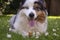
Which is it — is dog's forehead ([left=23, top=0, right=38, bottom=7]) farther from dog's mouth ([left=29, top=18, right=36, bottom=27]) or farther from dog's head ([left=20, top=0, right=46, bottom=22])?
dog's mouth ([left=29, top=18, right=36, bottom=27])

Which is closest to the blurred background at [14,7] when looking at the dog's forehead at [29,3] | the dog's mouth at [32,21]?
the dog's mouth at [32,21]

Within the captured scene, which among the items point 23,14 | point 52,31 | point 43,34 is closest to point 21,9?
point 23,14

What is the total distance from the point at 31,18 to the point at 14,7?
331cm

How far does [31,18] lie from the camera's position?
11.0 feet

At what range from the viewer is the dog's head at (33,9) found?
3250mm

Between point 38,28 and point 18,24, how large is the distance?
299mm

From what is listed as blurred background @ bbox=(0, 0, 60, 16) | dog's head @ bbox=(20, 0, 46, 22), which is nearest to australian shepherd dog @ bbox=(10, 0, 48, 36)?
dog's head @ bbox=(20, 0, 46, 22)

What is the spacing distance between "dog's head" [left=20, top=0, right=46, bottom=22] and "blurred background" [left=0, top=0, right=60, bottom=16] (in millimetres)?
2810

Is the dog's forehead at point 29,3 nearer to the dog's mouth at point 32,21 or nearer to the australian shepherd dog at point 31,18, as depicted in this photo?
the australian shepherd dog at point 31,18

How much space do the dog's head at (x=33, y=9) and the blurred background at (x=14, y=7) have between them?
2.81 m

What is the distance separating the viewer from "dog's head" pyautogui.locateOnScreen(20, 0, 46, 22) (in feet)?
10.7

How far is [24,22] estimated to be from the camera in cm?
346

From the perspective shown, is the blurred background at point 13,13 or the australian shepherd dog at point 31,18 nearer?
the australian shepherd dog at point 31,18

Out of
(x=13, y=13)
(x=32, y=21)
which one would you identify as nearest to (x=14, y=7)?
(x=13, y=13)
